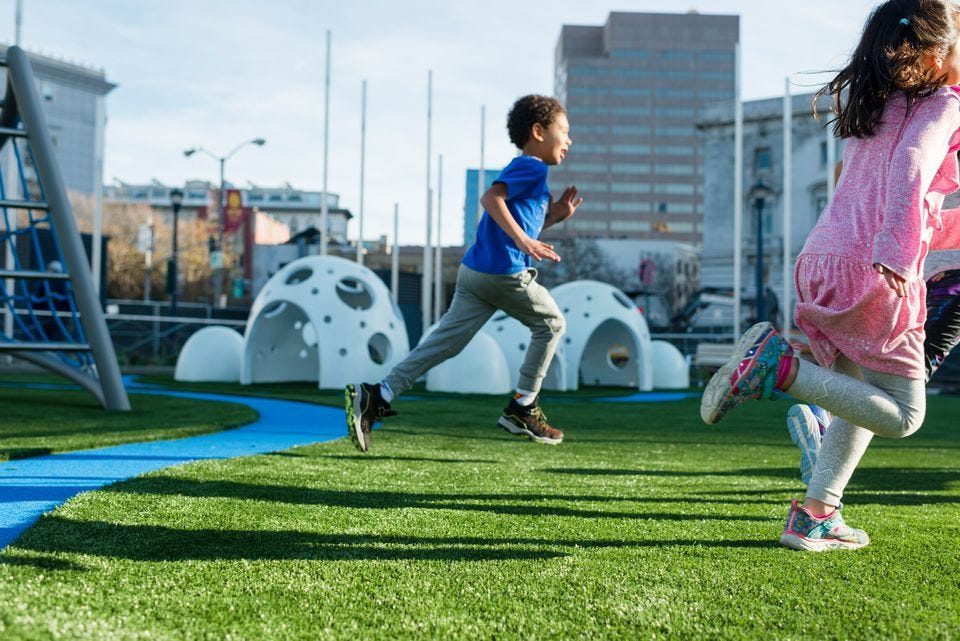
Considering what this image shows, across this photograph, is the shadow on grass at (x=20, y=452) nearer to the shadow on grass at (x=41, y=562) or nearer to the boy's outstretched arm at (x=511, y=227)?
the shadow on grass at (x=41, y=562)

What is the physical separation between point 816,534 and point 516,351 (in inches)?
578

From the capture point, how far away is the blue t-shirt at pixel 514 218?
14.2 ft

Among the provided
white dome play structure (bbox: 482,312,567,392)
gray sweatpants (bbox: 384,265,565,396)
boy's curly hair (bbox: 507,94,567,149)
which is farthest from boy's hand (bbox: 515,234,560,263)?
white dome play structure (bbox: 482,312,567,392)

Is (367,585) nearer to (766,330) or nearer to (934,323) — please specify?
(766,330)

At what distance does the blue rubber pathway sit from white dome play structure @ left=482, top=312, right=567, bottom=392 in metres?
9.14

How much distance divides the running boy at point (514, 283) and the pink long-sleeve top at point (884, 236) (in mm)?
1459

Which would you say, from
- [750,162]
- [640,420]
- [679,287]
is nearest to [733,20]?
[679,287]

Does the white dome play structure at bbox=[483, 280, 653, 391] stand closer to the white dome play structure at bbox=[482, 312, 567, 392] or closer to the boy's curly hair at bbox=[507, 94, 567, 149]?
the white dome play structure at bbox=[482, 312, 567, 392]

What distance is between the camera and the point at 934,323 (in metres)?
3.22

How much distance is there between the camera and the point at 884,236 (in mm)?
2568

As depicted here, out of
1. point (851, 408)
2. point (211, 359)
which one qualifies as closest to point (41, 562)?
point (851, 408)

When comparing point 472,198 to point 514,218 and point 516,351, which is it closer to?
point 516,351

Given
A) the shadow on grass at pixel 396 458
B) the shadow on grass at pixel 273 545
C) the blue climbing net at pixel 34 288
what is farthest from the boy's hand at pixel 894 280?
the blue climbing net at pixel 34 288

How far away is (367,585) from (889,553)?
162cm
